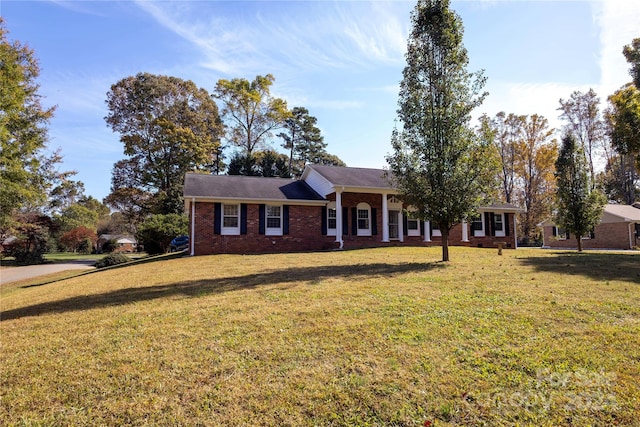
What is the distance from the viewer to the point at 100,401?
322cm

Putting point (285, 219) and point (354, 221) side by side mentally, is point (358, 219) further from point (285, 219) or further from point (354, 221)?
point (285, 219)

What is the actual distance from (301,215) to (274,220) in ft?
4.88

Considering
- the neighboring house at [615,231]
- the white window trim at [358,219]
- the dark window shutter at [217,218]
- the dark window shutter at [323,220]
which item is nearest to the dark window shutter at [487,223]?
the neighboring house at [615,231]

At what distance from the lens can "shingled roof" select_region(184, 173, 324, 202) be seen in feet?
57.7

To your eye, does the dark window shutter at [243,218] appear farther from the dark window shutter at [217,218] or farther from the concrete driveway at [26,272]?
the concrete driveway at [26,272]

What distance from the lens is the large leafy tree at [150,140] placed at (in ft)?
108

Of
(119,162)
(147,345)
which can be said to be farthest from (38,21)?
(119,162)

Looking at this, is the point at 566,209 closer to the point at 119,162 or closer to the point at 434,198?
the point at 434,198

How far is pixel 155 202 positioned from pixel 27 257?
10.1 m

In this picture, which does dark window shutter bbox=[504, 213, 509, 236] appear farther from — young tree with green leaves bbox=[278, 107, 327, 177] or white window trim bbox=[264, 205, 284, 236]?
young tree with green leaves bbox=[278, 107, 327, 177]

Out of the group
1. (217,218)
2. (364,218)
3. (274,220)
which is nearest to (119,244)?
(217,218)

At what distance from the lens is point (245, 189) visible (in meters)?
19.1

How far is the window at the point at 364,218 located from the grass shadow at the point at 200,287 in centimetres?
1005

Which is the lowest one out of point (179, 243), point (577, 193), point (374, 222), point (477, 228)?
point (179, 243)
